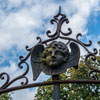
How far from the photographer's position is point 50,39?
3.23 m

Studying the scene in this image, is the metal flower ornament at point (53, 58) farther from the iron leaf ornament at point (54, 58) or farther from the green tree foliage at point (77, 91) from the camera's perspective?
the green tree foliage at point (77, 91)

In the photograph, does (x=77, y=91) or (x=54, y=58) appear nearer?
(x=54, y=58)

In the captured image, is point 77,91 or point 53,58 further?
point 77,91

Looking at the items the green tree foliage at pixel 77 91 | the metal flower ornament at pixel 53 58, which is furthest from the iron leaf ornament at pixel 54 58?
the green tree foliage at pixel 77 91

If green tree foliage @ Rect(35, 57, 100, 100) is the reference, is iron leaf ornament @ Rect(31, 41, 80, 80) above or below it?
below

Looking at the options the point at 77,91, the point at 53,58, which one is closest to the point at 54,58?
the point at 53,58

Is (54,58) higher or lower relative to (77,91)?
lower

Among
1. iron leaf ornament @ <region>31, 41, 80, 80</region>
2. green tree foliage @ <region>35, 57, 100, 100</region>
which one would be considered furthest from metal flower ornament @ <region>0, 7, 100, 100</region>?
green tree foliage @ <region>35, 57, 100, 100</region>

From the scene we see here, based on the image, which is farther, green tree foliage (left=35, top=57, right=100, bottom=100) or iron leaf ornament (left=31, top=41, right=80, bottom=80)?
green tree foliage (left=35, top=57, right=100, bottom=100)

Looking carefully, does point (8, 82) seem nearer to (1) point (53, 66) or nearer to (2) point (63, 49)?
(1) point (53, 66)

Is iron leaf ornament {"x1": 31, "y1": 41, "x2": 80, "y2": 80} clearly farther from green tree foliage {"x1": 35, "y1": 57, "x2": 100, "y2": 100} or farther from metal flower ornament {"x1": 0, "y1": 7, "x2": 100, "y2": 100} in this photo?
green tree foliage {"x1": 35, "y1": 57, "x2": 100, "y2": 100}

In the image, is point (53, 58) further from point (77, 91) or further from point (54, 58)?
point (77, 91)

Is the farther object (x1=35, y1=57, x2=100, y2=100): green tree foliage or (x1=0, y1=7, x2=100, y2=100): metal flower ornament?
(x1=35, y1=57, x2=100, y2=100): green tree foliage

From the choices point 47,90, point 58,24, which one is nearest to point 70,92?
point 47,90
